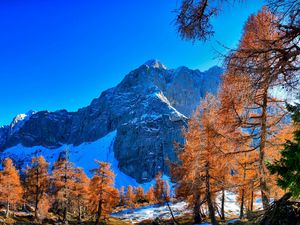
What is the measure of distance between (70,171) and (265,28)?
123 feet

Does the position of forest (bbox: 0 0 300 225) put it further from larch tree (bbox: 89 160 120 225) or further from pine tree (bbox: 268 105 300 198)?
larch tree (bbox: 89 160 120 225)

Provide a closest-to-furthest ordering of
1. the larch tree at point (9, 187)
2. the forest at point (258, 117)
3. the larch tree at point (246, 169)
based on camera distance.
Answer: the forest at point (258, 117) → the larch tree at point (246, 169) → the larch tree at point (9, 187)

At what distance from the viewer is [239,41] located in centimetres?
989

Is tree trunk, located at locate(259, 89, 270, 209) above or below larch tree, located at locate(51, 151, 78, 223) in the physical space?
below

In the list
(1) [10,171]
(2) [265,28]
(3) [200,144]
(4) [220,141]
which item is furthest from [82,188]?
(2) [265,28]

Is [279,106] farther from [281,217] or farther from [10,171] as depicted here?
[10,171]

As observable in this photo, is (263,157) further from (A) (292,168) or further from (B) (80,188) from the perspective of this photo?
(B) (80,188)

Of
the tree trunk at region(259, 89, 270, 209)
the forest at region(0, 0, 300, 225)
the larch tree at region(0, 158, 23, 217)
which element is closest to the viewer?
the forest at region(0, 0, 300, 225)

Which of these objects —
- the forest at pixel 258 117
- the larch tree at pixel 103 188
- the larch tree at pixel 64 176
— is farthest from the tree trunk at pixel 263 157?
the larch tree at pixel 64 176

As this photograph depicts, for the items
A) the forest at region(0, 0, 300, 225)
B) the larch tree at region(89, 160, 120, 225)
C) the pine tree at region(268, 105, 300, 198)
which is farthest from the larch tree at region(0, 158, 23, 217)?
the pine tree at region(268, 105, 300, 198)

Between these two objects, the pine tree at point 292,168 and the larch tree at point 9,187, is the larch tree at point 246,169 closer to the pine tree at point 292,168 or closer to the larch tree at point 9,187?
the pine tree at point 292,168

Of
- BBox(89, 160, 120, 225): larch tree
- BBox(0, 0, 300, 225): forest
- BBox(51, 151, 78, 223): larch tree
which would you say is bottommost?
BBox(0, 0, 300, 225): forest

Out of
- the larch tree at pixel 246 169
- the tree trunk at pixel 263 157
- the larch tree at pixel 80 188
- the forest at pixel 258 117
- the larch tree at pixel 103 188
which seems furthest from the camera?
the larch tree at pixel 80 188

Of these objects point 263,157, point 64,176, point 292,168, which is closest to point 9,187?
point 64,176
